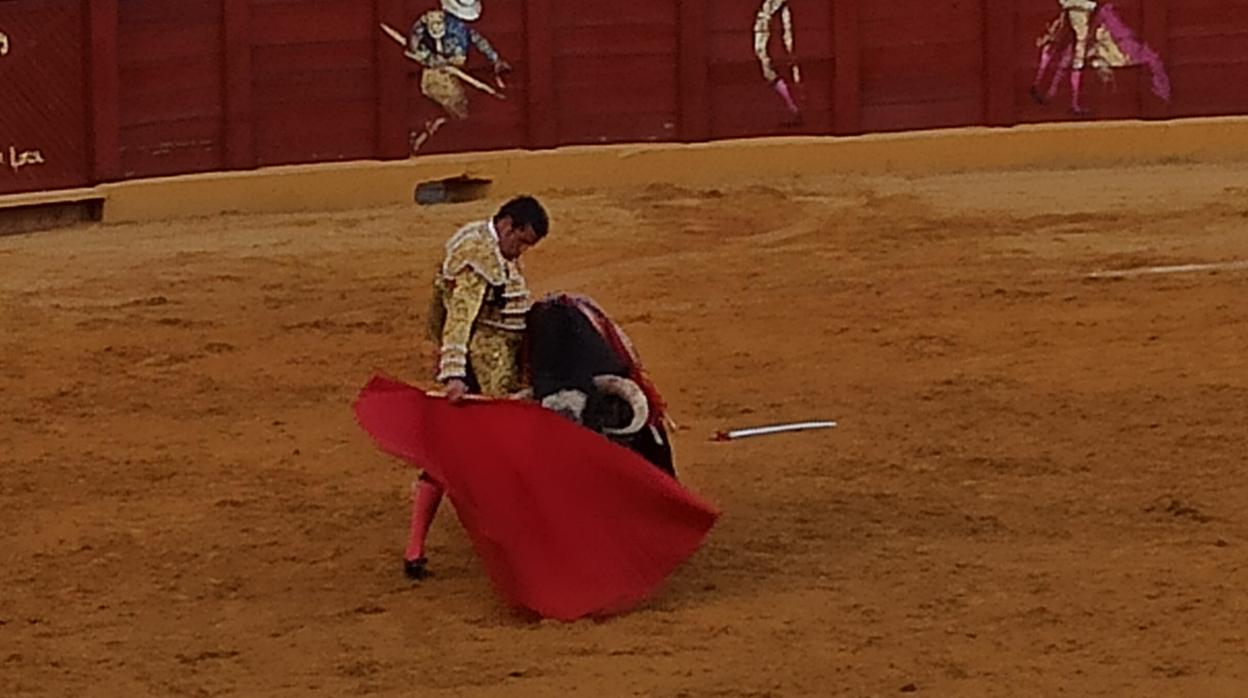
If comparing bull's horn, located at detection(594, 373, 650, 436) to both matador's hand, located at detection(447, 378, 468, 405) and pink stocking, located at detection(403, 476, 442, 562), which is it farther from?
pink stocking, located at detection(403, 476, 442, 562)

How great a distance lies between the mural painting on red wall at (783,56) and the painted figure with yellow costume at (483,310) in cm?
846

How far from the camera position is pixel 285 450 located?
771 cm

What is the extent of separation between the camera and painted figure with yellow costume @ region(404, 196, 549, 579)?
5.91 m

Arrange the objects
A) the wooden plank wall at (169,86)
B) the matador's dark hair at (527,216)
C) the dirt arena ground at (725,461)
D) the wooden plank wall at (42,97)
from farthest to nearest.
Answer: the wooden plank wall at (169,86) < the wooden plank wall at (42,97) < the matador's dark hair at (527,216) < the dirt arena ground at (725,461)

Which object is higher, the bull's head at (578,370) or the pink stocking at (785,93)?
the pink stocking at (785,93)

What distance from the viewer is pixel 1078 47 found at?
48.3 ft

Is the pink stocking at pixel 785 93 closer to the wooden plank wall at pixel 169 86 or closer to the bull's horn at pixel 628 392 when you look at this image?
the wooden plank wall at pixel 169 86

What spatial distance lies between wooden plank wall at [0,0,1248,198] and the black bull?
23.3ft

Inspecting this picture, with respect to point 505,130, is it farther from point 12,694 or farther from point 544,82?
point 12,694

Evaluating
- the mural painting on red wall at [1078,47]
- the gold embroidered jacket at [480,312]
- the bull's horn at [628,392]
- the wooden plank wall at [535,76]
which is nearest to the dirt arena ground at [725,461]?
the bull's horn at [628,392]

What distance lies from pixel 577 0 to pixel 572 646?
29.1ft

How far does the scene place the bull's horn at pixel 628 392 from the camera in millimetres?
6008

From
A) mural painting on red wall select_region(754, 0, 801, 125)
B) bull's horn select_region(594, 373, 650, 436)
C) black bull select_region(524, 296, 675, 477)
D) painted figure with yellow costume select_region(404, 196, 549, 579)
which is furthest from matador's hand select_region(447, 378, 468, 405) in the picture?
mural painting on red wall select_region(754, 0, 801, 125)

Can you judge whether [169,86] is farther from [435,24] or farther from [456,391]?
[456,391]
